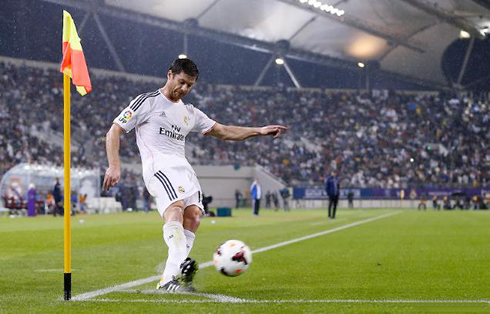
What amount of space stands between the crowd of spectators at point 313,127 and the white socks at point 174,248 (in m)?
40.2

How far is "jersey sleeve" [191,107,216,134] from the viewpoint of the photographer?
7.55 m

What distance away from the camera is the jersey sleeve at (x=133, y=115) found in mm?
6891

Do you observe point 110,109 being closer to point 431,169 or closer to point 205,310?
point 431,169

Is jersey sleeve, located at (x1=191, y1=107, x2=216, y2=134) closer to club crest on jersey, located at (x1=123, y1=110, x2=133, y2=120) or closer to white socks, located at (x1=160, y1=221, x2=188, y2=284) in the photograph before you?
club crest on jersey, located at (x1=123, y1=110, x2=133, y2=120)

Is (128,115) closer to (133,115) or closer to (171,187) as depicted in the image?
(133,115)

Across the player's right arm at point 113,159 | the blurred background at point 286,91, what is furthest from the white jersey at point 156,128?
the blurred background at point 286,91

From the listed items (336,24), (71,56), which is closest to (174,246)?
(71,56)

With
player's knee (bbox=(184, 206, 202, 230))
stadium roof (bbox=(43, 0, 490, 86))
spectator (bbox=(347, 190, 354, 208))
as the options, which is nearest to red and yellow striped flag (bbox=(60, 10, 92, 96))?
player's knee (bbox=(184, 206, 202, 230))

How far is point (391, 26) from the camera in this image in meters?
54.7

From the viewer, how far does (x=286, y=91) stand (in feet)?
219

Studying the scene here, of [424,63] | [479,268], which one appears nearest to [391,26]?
[424,63]

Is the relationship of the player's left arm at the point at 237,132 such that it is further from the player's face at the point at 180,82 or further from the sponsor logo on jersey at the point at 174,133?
the player's face at the point at 180,82

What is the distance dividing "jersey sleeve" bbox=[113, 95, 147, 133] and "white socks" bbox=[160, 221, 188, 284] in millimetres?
1003

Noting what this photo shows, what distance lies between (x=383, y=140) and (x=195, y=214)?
5604cm
